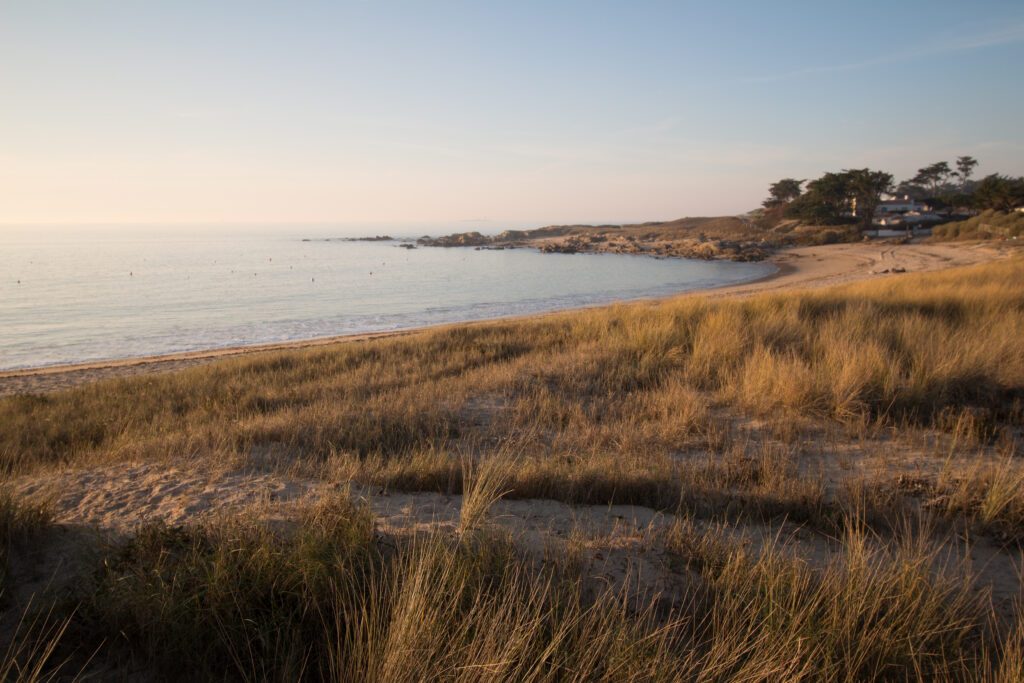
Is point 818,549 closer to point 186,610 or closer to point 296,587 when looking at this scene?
point 296,587

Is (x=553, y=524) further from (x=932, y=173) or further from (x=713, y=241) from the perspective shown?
(x=932, y=173)

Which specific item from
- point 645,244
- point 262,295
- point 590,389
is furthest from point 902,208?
point 590,389

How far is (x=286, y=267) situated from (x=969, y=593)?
57.9 metres

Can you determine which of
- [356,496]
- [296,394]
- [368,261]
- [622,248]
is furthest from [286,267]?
[356,496]

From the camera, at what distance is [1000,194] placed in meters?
52.4

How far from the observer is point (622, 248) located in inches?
2825

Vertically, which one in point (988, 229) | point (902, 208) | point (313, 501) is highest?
point (902, 208)

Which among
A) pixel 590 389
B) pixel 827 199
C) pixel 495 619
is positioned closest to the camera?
pixel 495 619

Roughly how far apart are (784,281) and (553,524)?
110 feet

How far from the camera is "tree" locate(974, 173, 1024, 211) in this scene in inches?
2034

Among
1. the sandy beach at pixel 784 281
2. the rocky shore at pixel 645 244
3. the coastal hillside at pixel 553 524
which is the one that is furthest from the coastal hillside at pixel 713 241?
the coastal hillside at pixel 553 524

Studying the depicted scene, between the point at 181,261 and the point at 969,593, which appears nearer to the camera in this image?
the point at 969,593

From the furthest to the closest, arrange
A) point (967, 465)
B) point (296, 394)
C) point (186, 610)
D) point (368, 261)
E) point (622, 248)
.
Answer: point (622, 248) → point (368, 261) → point (296, 394) → point (967, 465) → point (186, 610)

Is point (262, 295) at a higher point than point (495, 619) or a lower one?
lower
